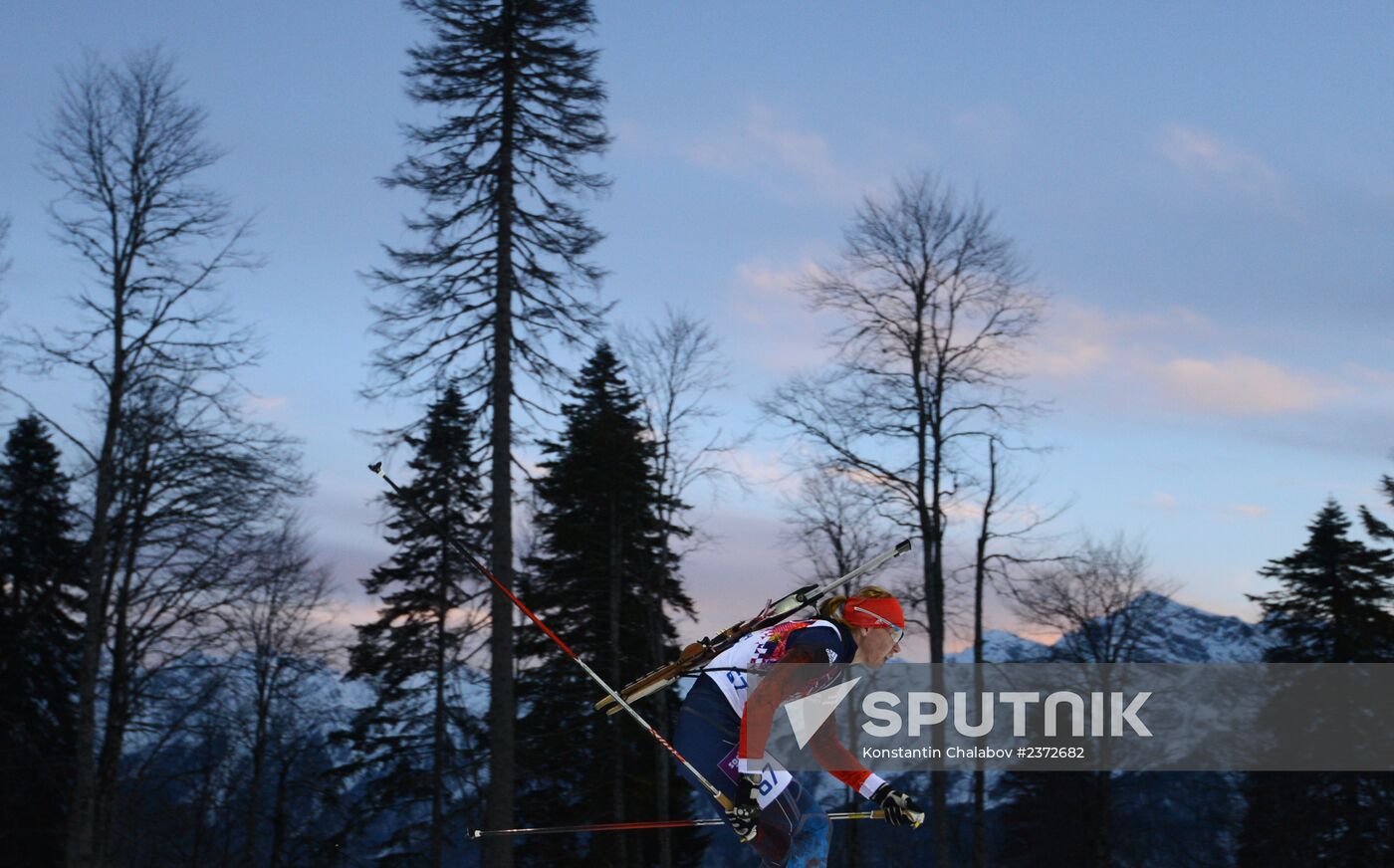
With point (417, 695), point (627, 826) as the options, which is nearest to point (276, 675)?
point (417, 695)

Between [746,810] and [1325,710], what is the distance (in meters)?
29.5

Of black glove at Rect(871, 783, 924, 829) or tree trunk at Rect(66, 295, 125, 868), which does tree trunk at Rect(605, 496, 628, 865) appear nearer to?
tree trunk at Rect(66, 295, 125, 868)

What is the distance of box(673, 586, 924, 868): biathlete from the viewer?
17.1ft

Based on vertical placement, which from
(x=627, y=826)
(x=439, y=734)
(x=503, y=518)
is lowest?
(x=439, y=734)

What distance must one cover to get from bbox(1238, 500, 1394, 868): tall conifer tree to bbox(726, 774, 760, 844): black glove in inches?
1087

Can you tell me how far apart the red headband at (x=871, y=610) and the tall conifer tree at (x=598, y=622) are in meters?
20.0

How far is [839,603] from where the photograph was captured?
5.36 metres

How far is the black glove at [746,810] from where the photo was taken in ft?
17.4

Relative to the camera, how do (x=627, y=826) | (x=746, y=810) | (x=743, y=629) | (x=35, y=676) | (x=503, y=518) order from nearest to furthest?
1. (x=746, y=810)
2. (x=743, y=629)
3. (x=627, y=826)
4. (x=503, y=518)
5. (x=35, y=676)

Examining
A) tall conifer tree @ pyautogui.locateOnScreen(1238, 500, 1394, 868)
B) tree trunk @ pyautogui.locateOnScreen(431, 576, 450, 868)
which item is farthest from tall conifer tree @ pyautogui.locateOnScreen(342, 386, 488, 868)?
tall conifer tree @ pyautogui.locateOnScreen(1238, 500, 1394, 868)

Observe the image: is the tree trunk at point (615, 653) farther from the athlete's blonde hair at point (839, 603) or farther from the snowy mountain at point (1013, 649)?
the athlete's blonde hair at point (839, 603)

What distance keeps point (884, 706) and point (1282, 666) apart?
12445 millimetres

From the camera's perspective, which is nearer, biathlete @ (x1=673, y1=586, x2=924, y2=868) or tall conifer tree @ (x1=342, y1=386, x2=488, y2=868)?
biathlete @ (x1=673, y1=586, x2=924, y2=868)

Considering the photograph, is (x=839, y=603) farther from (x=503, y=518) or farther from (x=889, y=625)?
(x=503, y=518)
